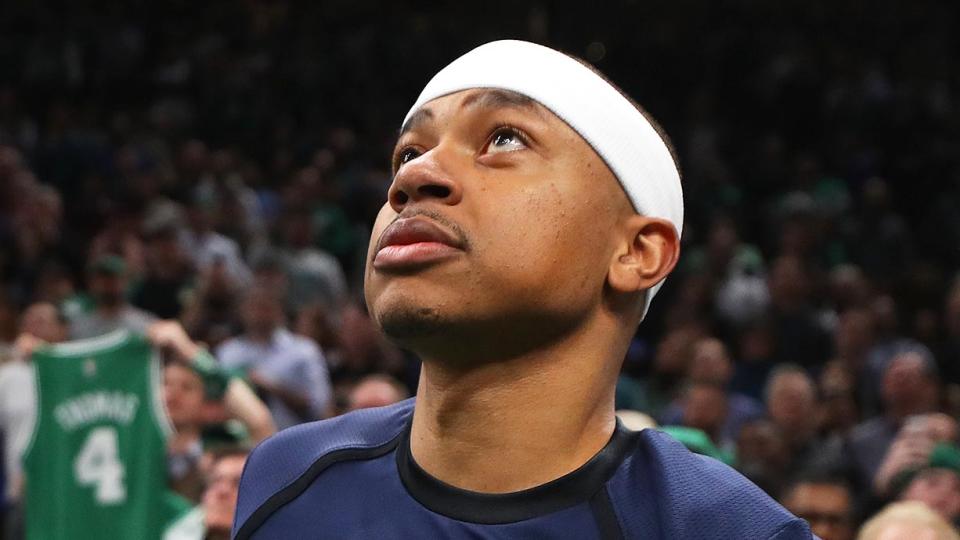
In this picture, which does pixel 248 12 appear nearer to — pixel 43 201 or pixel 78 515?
pixel 43 201

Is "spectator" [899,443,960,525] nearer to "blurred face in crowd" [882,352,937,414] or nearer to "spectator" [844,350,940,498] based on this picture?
"spectator" [844,350,940,498]

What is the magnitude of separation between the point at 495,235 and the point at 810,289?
8.11 m

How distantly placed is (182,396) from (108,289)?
2.02 m

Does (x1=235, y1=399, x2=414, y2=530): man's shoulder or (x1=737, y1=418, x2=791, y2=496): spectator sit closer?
(x1=235, y1=399, x2=414, y2=530): man's shoulder

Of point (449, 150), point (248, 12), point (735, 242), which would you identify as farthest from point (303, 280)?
point (449, 150)

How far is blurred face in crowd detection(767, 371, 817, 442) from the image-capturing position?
22.2 feet

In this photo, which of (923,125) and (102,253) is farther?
(923,125)

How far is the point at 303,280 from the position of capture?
9.41m

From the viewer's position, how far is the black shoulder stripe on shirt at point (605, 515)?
5.14 feet

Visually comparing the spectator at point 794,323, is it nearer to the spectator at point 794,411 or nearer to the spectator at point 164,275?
the spectator at point 794,411

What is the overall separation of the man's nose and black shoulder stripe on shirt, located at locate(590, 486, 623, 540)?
1.13 feet

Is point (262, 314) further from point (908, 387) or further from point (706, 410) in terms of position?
point (908, 387)

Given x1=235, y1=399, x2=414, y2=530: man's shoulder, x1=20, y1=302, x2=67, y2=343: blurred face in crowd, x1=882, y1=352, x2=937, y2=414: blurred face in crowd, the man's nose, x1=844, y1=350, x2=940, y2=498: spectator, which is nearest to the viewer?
the man's nose

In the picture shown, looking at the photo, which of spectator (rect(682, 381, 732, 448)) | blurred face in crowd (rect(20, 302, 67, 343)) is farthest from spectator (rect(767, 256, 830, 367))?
blurred face in crowd (rect(20, 302, 67, 343))
